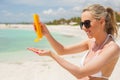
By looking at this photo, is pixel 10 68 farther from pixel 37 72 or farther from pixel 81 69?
pixel 81 69

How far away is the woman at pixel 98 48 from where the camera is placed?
2039 millimetres

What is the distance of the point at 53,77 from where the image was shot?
20.9 feet

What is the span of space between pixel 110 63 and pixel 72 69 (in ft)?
1.21

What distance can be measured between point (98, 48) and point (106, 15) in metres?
0.28

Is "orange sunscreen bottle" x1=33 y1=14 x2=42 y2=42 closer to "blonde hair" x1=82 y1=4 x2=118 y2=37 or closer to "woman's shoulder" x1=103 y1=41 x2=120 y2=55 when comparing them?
"blonde hair" x1=82 y1=4 x2=118 y2=37

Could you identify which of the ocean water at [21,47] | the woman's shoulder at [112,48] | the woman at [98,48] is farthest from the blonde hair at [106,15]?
the ocean water at [21,47]


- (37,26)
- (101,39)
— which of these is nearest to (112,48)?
(101,39)

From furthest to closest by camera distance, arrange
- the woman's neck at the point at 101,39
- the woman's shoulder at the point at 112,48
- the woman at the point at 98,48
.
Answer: the woman's neck at the point at 101,39
the woman's shoulder at the point at 112,48
the woman at the point at 98,48

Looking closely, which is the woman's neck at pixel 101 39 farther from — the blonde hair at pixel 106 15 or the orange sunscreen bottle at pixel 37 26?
the orange sunscreen bottle at pixel 37 26

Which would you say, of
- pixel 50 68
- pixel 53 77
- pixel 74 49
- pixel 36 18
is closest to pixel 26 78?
pixel 53 77

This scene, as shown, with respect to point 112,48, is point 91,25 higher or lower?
higher

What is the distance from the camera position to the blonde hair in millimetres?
2232

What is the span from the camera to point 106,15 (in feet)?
7.55

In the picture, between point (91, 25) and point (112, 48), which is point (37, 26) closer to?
point (91, 25)
